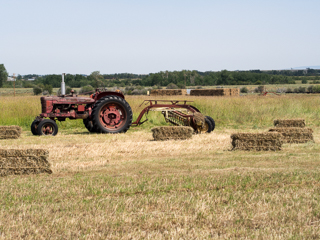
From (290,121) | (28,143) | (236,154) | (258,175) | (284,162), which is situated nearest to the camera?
(258,175)

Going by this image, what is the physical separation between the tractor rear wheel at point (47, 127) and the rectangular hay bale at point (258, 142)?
18.9ft

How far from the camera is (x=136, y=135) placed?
12.8 m

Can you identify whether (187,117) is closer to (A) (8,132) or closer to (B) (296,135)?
(B) (296,135)

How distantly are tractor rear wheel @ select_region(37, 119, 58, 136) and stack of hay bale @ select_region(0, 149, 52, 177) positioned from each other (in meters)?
5.77

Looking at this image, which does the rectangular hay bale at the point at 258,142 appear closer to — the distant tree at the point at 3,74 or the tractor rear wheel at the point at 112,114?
the tractor rear wheel at the point at 112,114

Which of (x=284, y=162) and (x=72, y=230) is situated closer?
(x=72, y=230)

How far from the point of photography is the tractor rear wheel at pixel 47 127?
12414mm

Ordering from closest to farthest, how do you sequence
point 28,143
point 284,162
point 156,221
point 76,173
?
1. point 156,221
2. point 76,173
3. point 284,162
4. point 28,143

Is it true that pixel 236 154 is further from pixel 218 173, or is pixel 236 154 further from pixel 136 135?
pixel 136 135

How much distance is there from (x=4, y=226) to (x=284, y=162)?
5.35 meters

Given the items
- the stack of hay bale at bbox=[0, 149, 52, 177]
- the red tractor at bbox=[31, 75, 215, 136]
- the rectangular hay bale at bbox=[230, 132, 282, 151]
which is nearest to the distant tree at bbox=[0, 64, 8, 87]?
the red tractor at bbox=[31, 75, 215, 136]

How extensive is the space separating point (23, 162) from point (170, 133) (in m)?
5.06

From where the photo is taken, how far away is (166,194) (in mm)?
5332

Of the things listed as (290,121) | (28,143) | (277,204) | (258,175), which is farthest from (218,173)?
(290,121)
